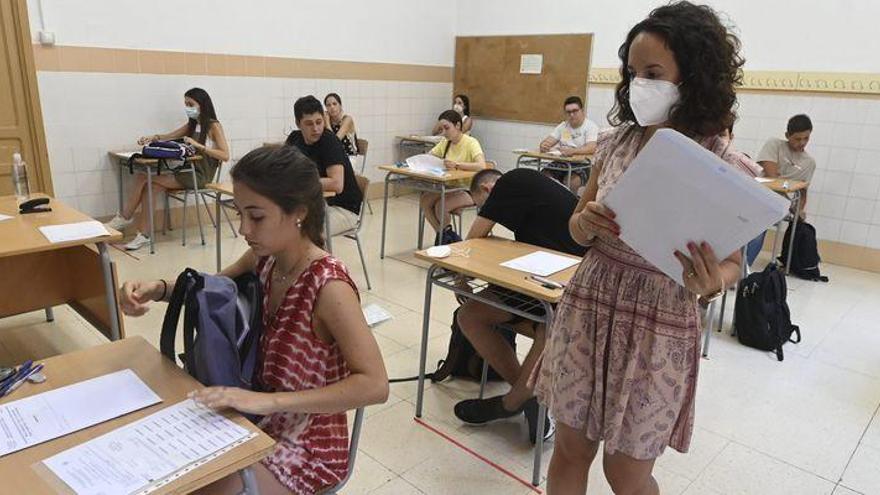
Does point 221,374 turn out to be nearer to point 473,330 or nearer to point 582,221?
point 582,221

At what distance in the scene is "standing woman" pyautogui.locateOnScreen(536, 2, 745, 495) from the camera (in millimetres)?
1196

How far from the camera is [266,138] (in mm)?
6000

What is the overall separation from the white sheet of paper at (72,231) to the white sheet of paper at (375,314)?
60.7 inches

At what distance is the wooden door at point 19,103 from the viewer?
4281mm

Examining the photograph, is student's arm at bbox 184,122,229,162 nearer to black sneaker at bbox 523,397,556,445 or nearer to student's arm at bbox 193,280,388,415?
black sneaker at bbox 523,397,556,445

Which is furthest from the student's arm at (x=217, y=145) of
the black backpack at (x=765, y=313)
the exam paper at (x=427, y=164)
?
the black backpack at (x=765, y=313)

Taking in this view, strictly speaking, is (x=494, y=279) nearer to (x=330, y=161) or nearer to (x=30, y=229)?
(x=30, y=229)

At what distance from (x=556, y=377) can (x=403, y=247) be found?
388 cm

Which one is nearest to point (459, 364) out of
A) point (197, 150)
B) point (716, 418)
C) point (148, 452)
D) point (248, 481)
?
point (716, 418)

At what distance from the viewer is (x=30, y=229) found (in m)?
2.40

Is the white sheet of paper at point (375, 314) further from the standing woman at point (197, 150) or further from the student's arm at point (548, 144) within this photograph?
the student's arm at point (548, 144)

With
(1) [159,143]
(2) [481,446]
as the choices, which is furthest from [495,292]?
(1) [159,143]

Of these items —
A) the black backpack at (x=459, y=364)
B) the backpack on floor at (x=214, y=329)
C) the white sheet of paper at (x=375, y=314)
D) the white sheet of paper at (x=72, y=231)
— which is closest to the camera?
the backpack on floor at (x=214, y=329)

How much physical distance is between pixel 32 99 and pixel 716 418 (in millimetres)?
4991
